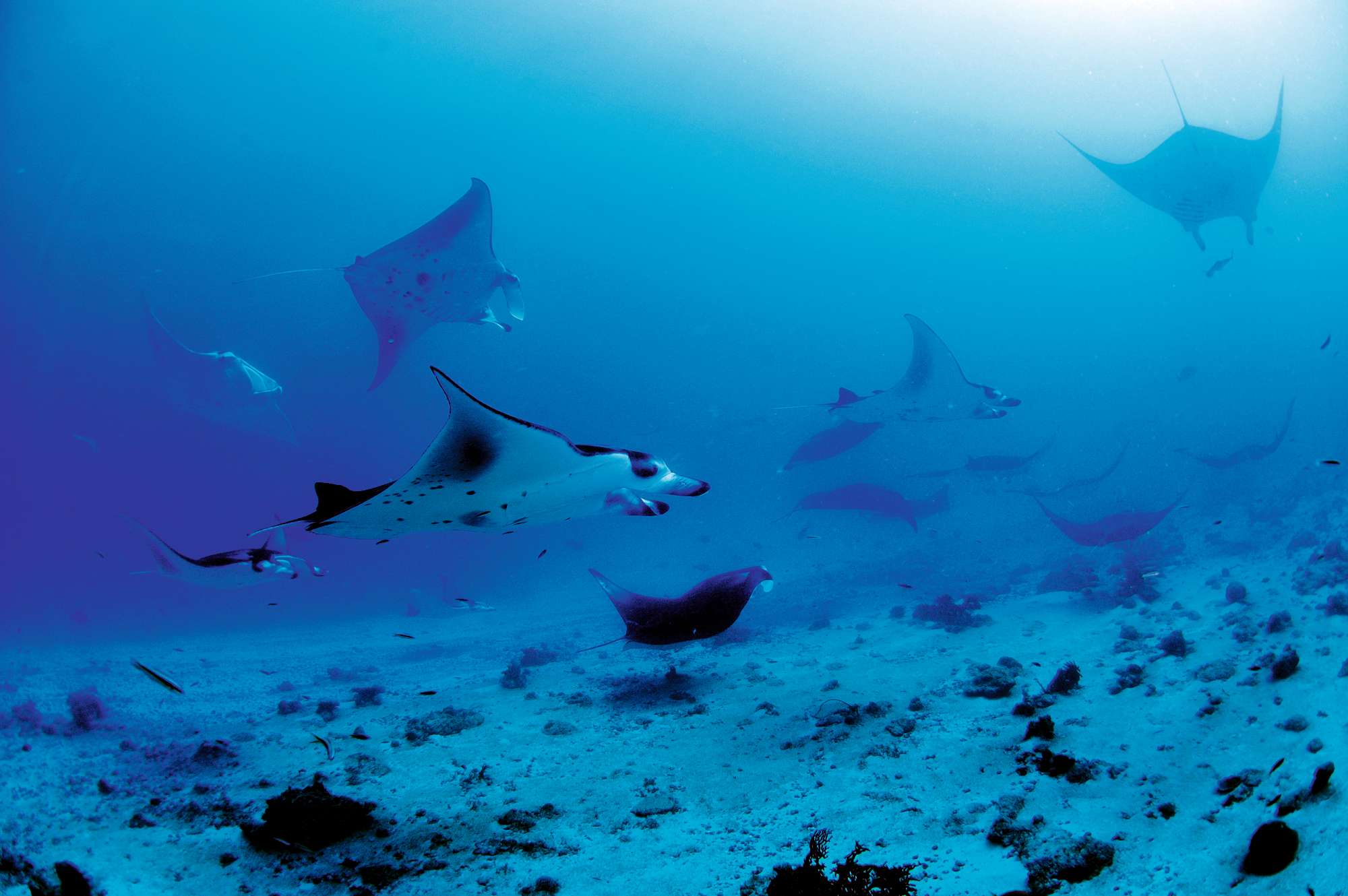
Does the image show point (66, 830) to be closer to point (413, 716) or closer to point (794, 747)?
point (413, 716)

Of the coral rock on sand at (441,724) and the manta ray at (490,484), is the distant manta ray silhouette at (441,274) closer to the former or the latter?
the coral rock on sand at (441,724)

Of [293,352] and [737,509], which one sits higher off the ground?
[737,509]

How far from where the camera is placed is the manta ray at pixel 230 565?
3.45 metres

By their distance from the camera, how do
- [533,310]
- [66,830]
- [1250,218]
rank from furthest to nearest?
[533,310] → [1250,218] → [66,830]

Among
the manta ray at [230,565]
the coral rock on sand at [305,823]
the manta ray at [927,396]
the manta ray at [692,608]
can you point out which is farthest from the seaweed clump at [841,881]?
the manta ray at [927,396]

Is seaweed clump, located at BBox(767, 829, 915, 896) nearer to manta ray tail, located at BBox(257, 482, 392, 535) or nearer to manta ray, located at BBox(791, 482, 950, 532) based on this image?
manta ray tail, located at BBox(257, 482, 392, 535)

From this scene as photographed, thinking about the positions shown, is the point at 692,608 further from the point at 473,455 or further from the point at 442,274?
the point at 442,274

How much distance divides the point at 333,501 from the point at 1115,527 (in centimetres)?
1089

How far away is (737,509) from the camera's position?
43.8 m

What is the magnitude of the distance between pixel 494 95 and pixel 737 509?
108 ft

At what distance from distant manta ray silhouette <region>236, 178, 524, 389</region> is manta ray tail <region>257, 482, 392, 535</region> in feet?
15.6

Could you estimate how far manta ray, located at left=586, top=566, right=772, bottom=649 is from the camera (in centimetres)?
503

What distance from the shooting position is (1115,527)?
8.65 m

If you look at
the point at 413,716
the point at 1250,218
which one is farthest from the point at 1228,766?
the point at 1250,218
